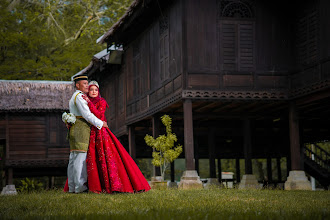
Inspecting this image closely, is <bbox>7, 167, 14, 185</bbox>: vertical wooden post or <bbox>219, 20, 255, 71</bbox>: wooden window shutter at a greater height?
<bbox>219, 20, 255, 71</bbox>: wooden window shutter

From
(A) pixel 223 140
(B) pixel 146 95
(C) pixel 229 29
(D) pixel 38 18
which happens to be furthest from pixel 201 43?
(D) pixel 38 18

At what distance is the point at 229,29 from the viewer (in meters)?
15.6

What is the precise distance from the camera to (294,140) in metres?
15.2

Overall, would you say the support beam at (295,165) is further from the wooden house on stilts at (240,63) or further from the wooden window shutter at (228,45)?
the wooden window shutter at (228,45)

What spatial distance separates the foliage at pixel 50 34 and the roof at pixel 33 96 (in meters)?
5.45

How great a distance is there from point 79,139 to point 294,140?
28.4ft

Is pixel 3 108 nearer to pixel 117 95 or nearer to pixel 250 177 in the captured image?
pixel 117 95

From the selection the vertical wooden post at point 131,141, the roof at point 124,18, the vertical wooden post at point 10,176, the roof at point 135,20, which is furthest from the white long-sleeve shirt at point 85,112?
the vertical wooden post at point 10,176

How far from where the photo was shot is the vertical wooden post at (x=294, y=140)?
1505 centimetres

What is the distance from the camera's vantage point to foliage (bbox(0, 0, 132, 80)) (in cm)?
3158

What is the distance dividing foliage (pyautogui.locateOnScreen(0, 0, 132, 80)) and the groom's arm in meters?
23.7

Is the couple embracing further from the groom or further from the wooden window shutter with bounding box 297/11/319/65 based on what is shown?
the wooden window shutter with bounding box 297/11/319/65

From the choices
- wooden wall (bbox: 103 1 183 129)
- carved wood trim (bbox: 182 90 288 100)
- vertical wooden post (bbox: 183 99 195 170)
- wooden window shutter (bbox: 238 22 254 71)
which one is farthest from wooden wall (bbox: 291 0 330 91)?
wooden wall (bbox: 103 1 183 129)

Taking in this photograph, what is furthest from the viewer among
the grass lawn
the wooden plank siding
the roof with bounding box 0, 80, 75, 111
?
the roof with bounding box 0, 80, 75, 111
